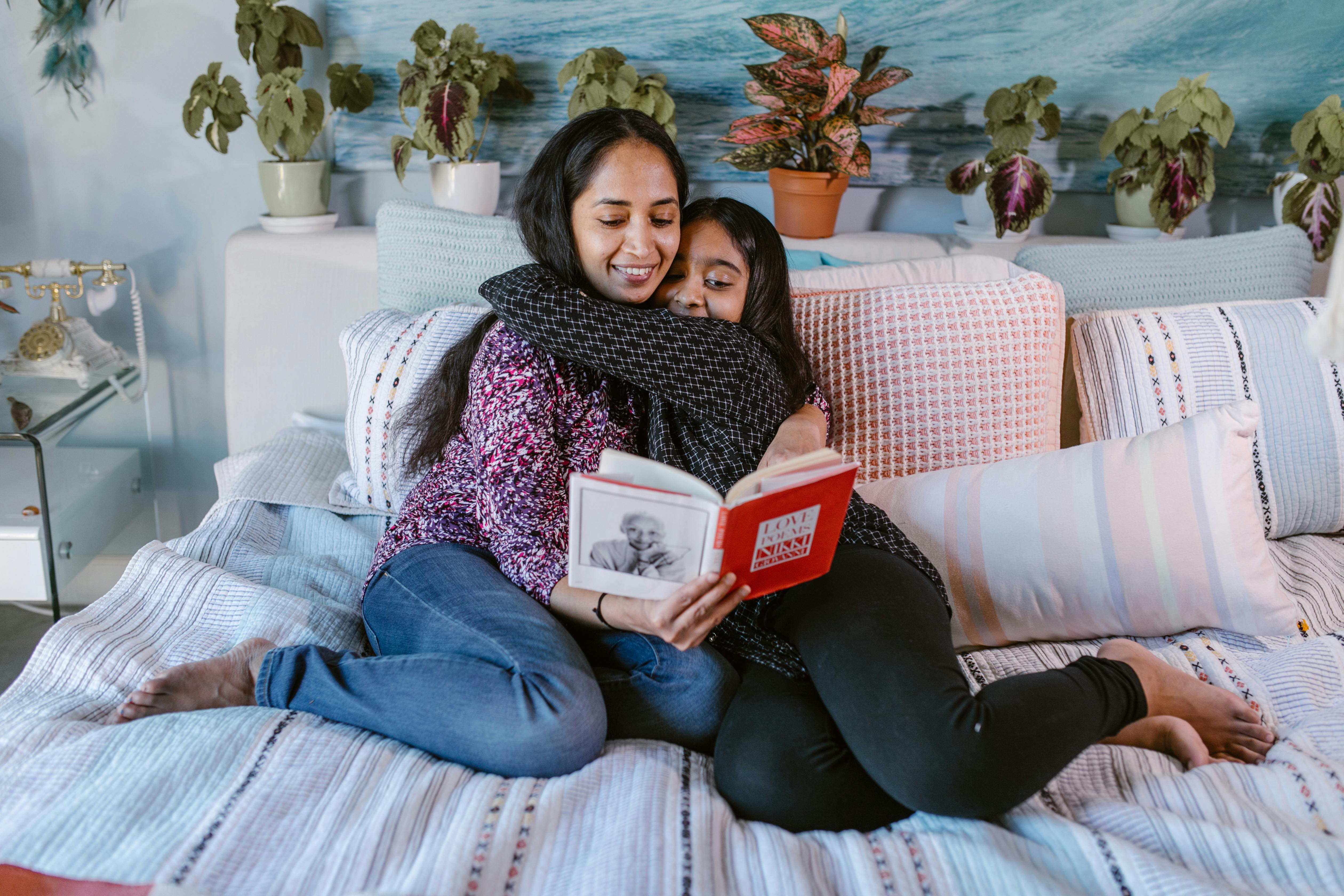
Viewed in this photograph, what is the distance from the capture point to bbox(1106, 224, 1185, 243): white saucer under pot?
6.37 ft

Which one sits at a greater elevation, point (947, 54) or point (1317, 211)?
point (947, 54)

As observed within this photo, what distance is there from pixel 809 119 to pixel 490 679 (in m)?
1.28

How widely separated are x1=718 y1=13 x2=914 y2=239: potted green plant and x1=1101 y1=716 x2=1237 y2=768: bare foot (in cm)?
113

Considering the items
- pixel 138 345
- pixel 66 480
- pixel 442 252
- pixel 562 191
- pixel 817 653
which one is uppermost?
pixel 562 191

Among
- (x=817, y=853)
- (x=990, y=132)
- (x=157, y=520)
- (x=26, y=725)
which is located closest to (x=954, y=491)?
(x=817, y=853)

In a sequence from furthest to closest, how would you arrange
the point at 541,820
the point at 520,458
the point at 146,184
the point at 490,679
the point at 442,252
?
the point at 146,184 → the point at 442,252 → the point at 520,458 → the point at 490,679 → the point at 541,820

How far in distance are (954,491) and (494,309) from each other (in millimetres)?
685

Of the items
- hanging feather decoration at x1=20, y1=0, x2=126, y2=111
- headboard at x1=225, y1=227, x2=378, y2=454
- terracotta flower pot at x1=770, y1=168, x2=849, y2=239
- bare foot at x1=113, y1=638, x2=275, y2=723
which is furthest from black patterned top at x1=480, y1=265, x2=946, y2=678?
hanging feather decoration at x1=20, y1=0, x2=126, y2=111

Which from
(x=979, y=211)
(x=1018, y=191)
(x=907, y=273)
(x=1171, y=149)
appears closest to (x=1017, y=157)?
(x=1018, y=191)

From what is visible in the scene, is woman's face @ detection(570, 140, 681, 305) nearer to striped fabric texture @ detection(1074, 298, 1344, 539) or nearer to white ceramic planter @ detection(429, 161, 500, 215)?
white ceramic planter @ detection(429, 161, 500, 215)

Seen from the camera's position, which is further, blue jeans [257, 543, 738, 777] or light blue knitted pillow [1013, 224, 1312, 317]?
light blue knitted pillow [1013, 224, 1312, 317]

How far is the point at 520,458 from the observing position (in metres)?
1.13

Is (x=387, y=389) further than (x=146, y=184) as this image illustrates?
No

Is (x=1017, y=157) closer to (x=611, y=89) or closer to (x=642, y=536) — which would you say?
(x=611, y=89)
